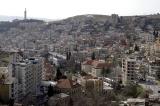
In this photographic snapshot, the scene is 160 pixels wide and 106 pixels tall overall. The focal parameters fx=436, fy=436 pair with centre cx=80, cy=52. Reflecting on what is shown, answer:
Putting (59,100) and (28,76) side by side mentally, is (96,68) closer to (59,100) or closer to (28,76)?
(28,76)

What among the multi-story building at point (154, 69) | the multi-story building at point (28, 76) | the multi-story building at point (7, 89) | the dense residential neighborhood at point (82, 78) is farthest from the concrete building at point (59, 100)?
the multi-story building at point (154, 69)

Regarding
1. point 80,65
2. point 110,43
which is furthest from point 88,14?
point 80,65

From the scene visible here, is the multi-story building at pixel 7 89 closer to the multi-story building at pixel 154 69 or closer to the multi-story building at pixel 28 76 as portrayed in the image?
the multi-story building at pixel 28 76

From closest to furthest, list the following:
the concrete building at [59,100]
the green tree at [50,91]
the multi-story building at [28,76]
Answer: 1. the concrete building at [59,100]
2. the multi-story building at [28,76]
3. the green tree at [50,91]

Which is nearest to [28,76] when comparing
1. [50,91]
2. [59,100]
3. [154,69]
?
[50,91]

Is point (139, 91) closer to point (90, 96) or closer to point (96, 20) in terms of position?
point (90, 96)

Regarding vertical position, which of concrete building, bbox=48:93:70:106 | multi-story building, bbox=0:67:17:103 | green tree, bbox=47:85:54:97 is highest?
multi-story building, bbox=0:67:17:103

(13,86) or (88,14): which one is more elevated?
(88,14)

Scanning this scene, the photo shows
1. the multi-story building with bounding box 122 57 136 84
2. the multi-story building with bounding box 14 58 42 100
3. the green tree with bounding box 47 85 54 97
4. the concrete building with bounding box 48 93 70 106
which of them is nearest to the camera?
the concrete building with bounding box 48 93 70 106

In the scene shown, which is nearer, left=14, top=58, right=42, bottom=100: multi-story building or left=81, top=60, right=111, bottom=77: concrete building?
left=14, top=58, right=42, bottom=100: multi-story building

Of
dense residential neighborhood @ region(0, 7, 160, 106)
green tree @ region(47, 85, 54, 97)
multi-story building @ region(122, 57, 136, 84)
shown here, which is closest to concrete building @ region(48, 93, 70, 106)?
dense residential neighborhood @ region(0, 7, 160, 106)

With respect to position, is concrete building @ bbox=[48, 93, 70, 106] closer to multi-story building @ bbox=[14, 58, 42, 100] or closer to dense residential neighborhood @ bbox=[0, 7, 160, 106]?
dense residential neighborhood @ bbox=[0, 7, 160, 106]
